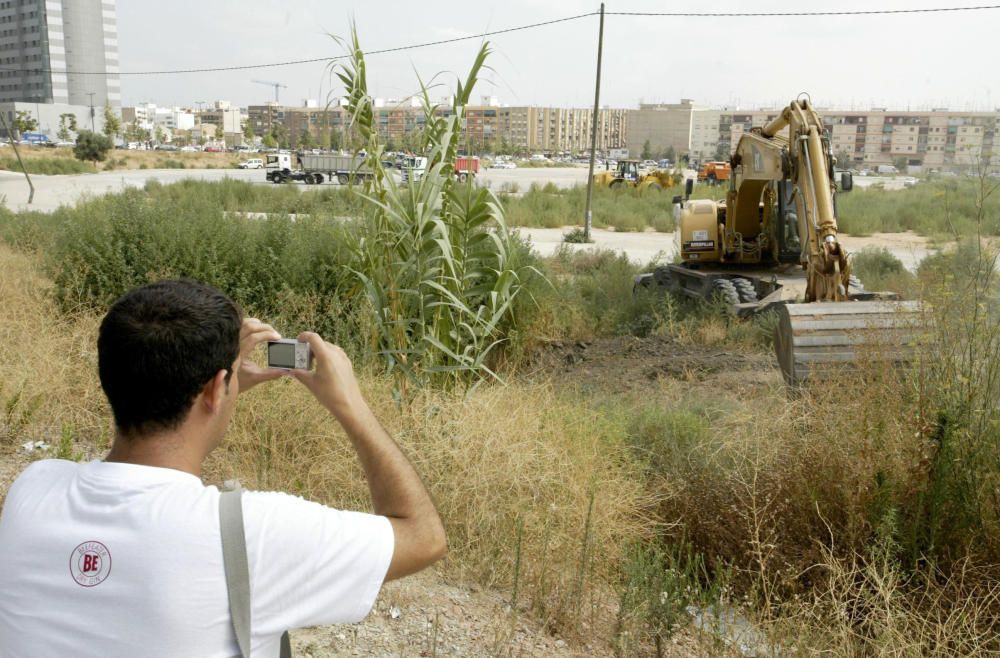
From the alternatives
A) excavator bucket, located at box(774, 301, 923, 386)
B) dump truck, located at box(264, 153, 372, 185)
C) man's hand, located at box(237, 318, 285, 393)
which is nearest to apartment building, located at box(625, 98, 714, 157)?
dump truck, located at box(264, 153, 372, 185)

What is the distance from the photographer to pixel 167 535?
149 cm

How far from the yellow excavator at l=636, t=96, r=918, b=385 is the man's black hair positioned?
13.3 feet

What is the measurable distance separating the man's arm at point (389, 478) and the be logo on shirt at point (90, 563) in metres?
0.48

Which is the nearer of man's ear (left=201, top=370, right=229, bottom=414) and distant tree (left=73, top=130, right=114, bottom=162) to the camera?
man's ear (left=201, top=370, right=229, bottom=414)

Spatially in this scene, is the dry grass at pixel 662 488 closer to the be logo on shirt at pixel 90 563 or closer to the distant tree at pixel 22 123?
the be logo on shirt at pixel 90 563

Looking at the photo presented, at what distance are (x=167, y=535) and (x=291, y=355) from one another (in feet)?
1.71

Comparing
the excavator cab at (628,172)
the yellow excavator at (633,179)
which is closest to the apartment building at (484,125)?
the yellow excavator at (633,179)

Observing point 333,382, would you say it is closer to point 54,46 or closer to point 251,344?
point 251,344

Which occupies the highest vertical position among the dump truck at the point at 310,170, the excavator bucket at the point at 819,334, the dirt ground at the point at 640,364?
the dump truck at the point at 310,170

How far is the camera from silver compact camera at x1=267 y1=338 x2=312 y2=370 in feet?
6.22

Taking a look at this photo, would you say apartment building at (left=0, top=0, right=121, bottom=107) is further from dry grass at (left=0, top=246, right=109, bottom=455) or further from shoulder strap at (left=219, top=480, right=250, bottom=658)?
shoulder strap at (left=219, top=480, right=250, bottom=658)

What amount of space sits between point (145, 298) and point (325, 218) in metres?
9.57

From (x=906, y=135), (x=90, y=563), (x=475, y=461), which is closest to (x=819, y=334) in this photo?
(x=475, y=461)

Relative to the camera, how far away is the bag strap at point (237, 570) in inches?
59.2
